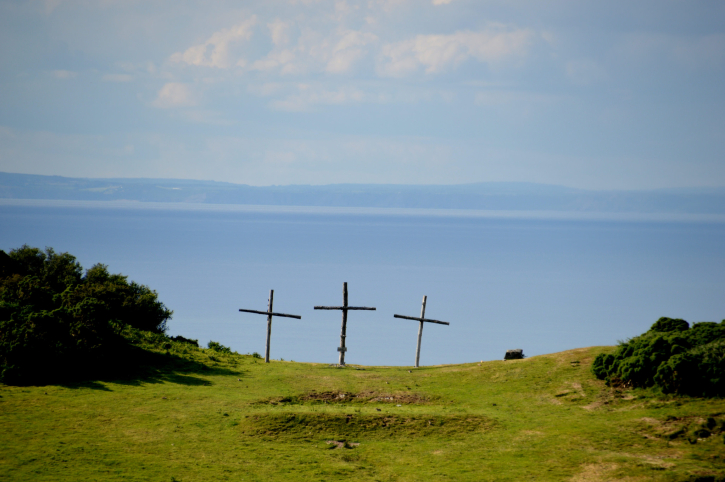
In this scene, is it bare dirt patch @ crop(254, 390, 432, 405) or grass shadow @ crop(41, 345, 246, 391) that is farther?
grass shadow @ crop(41, 345, 246, 391)

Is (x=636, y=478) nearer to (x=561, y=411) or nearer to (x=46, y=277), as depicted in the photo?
(x=561, y=411)

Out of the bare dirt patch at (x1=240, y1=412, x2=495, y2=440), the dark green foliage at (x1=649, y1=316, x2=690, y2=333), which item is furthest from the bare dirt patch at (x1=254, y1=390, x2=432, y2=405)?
the dark green foliage at (x1=649, y1=316, x2=690, y2=333)

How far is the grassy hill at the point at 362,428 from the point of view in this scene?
19.1 m

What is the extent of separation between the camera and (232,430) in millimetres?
23469

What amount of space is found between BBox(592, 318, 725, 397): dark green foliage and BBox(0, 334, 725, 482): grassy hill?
2.37 ft

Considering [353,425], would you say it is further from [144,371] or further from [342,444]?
[144,371]

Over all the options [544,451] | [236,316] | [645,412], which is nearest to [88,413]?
[544,451]

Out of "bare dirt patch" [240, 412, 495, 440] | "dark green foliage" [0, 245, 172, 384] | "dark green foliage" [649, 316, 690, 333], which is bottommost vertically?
"bare dirt patch" [240, 412, 495, 440]

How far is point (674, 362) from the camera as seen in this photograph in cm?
2362

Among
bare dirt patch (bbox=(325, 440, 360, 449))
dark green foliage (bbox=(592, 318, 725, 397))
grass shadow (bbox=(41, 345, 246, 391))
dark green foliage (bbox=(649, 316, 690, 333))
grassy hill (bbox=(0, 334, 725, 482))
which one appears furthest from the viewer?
grass shadow (bbox=(41, 345, 246, 391))

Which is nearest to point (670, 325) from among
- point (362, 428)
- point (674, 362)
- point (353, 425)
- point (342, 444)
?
point (674, 362)

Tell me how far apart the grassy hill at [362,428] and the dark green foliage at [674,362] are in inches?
28.5

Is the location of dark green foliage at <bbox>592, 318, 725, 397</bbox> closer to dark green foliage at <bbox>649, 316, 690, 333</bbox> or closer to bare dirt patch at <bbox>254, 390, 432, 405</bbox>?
dark green foliage at <bbox>649, 316, 690, 333</bbox>

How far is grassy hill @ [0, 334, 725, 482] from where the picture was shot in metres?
19.1
